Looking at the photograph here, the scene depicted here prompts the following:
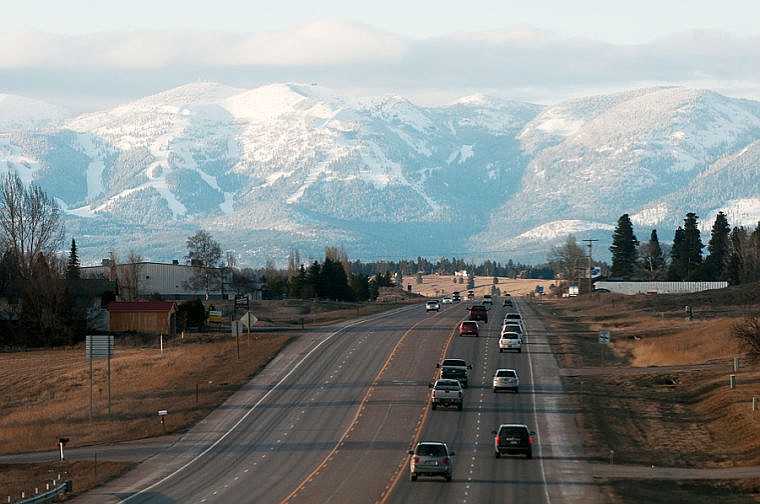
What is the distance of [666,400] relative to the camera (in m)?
83.1

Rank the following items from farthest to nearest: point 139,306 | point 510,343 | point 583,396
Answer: point 139,306 → point 510,343 → point 583,396

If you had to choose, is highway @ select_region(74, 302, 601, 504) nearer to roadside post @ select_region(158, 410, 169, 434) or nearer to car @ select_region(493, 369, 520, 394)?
car @ select_region(493, 369, 520, 394)

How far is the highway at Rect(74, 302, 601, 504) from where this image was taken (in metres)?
55.6

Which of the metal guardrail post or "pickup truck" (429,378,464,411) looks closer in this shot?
the metal guardrail post

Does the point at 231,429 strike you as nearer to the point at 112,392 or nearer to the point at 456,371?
the point at 456,371

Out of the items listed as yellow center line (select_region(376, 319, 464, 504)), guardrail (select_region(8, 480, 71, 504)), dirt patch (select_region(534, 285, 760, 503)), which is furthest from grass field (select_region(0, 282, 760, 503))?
yellow center line (select_region(376, 319, 464, 504))

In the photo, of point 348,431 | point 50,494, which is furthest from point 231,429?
point 50,494

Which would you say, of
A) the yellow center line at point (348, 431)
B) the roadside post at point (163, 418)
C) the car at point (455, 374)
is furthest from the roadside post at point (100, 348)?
the car at point (455, 374)

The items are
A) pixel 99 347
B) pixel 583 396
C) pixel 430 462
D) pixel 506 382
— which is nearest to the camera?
pixel 430 462

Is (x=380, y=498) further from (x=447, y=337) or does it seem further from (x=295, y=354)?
(x=447, y=337)

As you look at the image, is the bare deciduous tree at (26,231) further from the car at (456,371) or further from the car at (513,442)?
the car at (513,442)

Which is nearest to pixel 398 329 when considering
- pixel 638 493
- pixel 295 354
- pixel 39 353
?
pixel 295 354

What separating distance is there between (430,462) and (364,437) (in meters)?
14.0

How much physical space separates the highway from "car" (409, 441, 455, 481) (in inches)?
19.2
